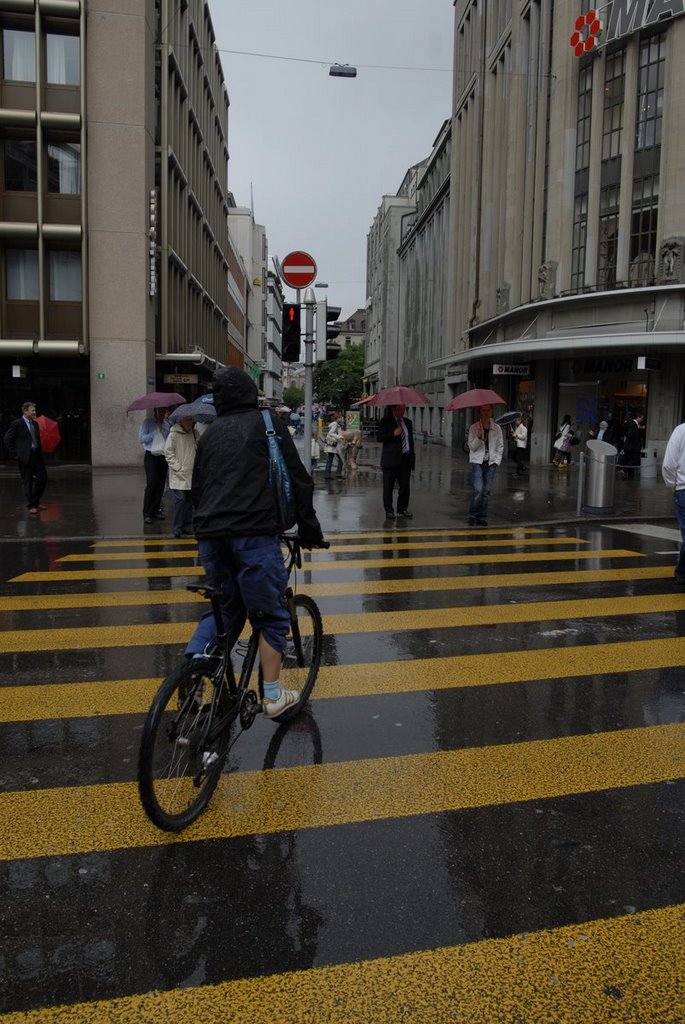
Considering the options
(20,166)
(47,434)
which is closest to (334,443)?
(47,434)

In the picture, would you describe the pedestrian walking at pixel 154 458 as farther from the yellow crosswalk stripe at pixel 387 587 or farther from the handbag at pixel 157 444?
the yellow crosswalk stripe at pixel 387 587

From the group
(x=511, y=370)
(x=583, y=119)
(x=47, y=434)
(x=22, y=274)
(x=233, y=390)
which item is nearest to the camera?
(x=233, y=390)

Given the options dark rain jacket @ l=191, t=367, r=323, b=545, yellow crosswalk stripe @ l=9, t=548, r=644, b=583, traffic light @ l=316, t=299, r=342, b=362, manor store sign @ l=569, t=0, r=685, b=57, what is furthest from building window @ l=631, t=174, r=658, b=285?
dark rain jacket @ l=191, t=367, r=323, b=545

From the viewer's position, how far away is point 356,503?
1627 centimetres

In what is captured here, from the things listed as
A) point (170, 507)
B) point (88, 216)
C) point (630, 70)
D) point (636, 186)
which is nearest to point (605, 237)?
point (636, 186)

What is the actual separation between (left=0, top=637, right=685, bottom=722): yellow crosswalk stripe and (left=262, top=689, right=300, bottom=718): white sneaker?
27.9 inches

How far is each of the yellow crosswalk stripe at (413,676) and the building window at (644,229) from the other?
72.7 ft

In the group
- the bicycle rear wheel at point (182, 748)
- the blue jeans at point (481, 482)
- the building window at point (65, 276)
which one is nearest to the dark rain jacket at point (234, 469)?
the bicycle rear wheel at point (182, 748)

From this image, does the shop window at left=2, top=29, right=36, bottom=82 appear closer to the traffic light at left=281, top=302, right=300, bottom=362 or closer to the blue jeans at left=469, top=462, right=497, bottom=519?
the traffic light at left=281, top=302, right=300, bottom=362

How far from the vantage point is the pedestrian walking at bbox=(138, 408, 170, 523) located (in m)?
12.4

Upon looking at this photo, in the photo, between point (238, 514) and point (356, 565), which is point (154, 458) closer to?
point (356, 565)

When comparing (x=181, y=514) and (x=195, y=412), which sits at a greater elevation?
(x=195, y=412)

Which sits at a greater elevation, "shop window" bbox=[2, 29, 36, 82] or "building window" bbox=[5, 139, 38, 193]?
"shop window" bbox=[2, 29, 36, 82]

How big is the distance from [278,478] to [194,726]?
1260 millimetres
